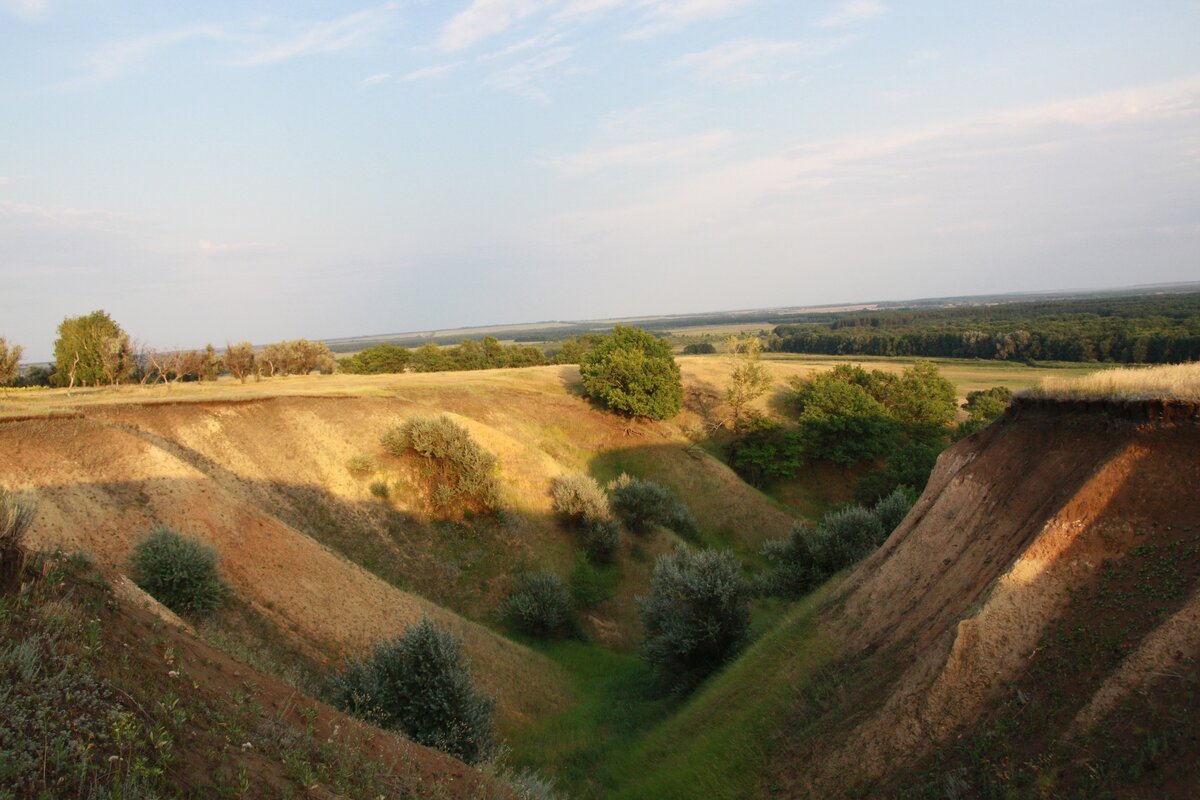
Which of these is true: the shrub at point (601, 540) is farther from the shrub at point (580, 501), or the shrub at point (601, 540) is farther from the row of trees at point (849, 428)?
the row of trees at point (849, 428)

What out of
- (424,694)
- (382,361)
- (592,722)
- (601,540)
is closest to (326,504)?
(601,540)

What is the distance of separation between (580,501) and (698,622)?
12.8 meters

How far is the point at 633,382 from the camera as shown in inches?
1881

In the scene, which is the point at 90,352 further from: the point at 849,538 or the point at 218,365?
the point at 849,538

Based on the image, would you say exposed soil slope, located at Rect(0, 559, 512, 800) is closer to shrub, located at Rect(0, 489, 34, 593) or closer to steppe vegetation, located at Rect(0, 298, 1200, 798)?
steppe vegetation, located at Rect(0, 298, 1200, 798)

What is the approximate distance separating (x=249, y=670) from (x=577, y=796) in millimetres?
8026

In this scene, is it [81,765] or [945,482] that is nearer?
[81,765]

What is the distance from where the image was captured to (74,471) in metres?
17.9

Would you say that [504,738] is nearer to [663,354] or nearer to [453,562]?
[453,562]

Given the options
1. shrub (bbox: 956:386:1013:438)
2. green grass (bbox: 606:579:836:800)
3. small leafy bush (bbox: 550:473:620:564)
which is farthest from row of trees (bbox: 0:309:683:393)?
green grass (bbox: 606:579:836:800)

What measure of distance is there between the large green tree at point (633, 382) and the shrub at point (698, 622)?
2786 cm

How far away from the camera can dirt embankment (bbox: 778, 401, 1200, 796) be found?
762 centimetres

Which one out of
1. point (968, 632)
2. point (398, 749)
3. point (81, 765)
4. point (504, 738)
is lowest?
point (504, 738)

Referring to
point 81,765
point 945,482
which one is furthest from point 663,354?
point 81,765
